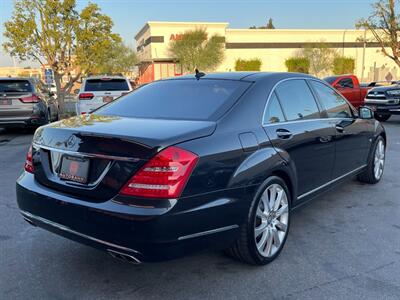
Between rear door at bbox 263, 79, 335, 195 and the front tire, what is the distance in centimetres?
34

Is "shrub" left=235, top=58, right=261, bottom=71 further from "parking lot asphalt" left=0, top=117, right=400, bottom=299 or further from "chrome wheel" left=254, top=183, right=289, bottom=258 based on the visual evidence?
"chrome wheel" left=254, top=183, right=289, bottom=258

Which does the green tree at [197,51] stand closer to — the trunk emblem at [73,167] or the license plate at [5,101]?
the license plate at [5,101]

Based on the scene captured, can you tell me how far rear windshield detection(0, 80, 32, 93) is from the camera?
10765 mm

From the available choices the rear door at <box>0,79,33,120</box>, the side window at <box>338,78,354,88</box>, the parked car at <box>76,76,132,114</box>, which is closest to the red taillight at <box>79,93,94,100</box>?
the parked car at <box>76,76,132,114</box>

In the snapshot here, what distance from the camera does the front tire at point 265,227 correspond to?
10.3ft

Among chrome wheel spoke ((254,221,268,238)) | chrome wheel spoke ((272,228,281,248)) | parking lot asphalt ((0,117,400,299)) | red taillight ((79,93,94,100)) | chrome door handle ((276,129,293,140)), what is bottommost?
parking lot asphalt ((0,117,400,299))

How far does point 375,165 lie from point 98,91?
7.63 m

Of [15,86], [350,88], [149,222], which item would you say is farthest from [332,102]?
[350,88]

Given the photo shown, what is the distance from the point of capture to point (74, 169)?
284cm

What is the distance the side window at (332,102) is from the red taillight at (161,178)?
2387mm

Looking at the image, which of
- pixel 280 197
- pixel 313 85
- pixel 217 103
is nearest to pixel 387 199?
pixel 313 85

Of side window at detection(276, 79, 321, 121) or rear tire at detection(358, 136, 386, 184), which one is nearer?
side window at detection(276, 79, 321, 121)

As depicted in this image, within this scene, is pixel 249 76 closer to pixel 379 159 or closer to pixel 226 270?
pixel 226 270

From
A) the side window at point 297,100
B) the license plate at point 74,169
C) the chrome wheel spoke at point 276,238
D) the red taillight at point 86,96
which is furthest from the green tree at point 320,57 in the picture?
the license plate at point 74,169
